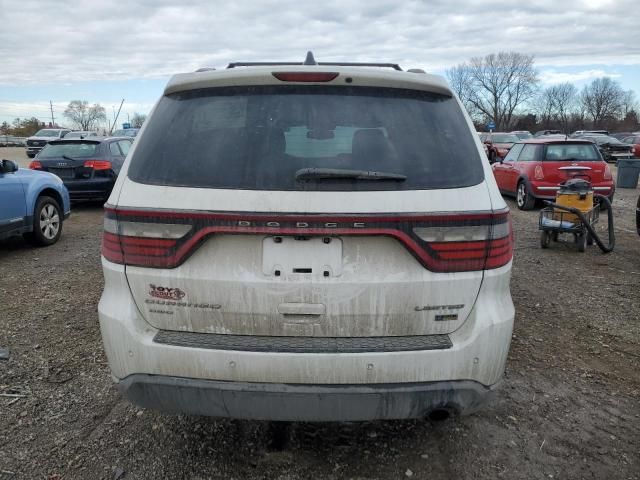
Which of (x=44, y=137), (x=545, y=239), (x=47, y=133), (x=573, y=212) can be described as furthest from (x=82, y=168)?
(x=47, y=133)

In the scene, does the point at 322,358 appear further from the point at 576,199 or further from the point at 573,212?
the point at 576,199

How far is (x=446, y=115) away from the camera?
2.48 meters

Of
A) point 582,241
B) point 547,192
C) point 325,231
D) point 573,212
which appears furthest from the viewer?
point 547,192

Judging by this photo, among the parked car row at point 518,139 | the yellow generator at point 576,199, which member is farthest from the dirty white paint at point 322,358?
the parked car row at point 518,139

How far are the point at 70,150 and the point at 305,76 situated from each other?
34.7 ft

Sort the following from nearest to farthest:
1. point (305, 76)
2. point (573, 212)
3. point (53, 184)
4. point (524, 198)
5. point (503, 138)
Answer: point (305, 76) < point (573, 212) < point (53, 184) < point (524, 198) < point (503, 138)

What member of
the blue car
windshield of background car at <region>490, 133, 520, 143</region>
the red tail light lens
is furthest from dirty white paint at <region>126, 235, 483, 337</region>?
windshield of background car at <region>490, 133, 520, 143</region>

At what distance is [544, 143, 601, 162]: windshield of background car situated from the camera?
11320 mm

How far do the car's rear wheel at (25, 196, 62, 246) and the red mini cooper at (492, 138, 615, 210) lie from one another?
365 inches

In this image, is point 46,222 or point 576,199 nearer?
point 576,199

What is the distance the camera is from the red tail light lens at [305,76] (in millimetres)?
2406

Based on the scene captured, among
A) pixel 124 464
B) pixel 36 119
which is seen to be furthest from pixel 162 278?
pixel 36 119

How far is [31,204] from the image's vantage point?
7.37 metres

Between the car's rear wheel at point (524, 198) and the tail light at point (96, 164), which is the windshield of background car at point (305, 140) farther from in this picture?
the car's rear wheel at point (524, 198)
